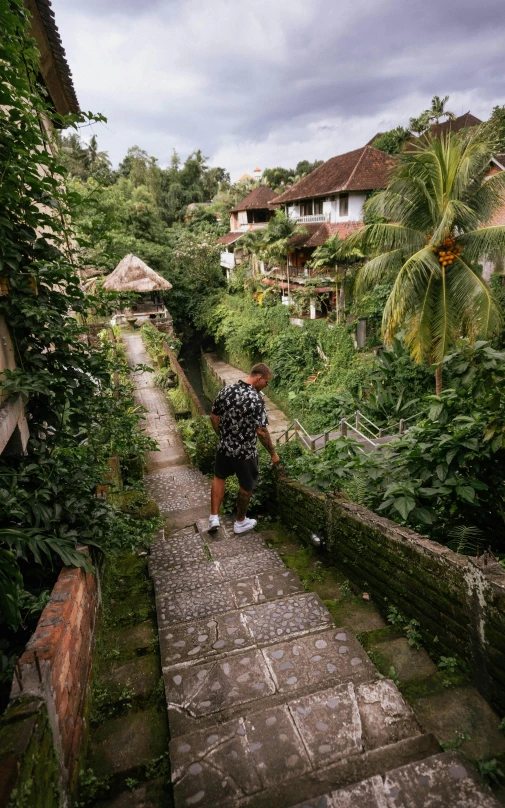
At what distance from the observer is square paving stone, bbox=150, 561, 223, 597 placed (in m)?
3.76

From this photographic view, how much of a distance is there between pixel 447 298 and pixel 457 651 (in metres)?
9.64

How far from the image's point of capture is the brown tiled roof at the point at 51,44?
19.7 ft

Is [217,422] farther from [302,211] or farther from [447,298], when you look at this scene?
[302,211]

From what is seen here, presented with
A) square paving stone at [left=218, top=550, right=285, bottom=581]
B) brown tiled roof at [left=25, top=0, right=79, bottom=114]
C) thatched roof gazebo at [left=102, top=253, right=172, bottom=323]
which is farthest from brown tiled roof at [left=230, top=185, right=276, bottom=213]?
square paving stone at [left=218, top=550, right=285, bottom=581]

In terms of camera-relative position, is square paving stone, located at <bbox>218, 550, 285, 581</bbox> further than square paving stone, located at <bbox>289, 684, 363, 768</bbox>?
Yes

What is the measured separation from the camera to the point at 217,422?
482 cm

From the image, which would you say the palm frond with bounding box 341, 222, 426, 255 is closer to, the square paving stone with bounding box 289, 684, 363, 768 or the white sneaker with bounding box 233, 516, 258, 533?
the white sneaker with bounding box 233, 516, 258, 533

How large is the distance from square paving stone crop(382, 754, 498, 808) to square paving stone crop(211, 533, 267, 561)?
2574mm

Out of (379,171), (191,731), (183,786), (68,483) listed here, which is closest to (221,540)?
(68,483)

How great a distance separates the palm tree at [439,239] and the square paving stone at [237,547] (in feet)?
24.4

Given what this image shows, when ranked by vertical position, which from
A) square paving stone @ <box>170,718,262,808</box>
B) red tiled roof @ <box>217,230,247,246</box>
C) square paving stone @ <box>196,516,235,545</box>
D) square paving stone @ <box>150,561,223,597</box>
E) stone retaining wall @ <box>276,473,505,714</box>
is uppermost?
red tiled roof @ <box>217,230,247,246</box>

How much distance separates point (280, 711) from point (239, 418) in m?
2.74

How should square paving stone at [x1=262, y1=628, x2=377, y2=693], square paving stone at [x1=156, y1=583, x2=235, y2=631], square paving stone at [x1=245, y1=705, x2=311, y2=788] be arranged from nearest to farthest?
1. square paving stone at [x1=245, y1=705, x2=311, y2=788]
2. square paving stone at [x1=262, y1=628, x2=377, y2=693]
3. square paving stone at [x1=156, y1=583, x2=235, y2=631]

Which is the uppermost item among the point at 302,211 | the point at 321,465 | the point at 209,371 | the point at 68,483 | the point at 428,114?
the point at 428,114
